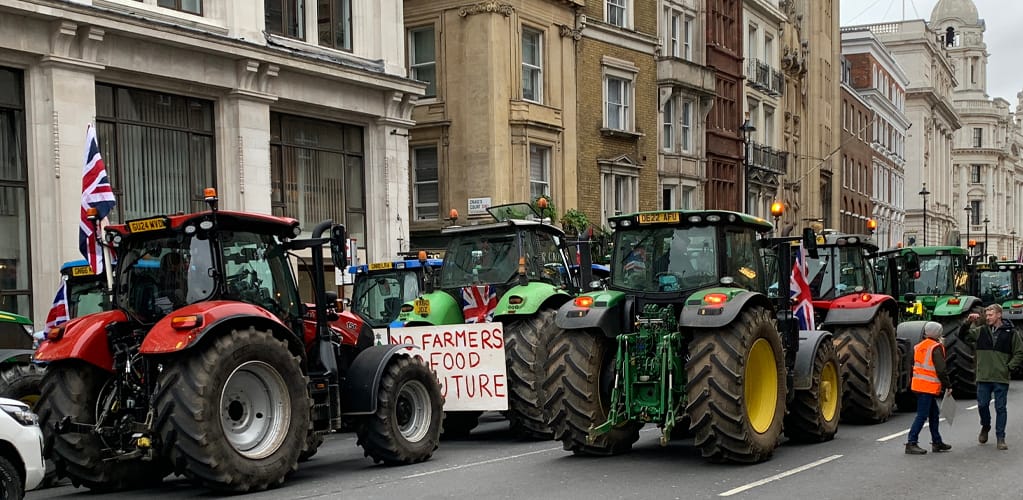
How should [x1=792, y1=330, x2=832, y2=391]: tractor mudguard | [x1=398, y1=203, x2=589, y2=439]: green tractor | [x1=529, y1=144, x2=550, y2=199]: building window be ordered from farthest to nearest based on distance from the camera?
1. [x1=529, y1=144, x2=550, y2=199]: building window
2. [x1=398, y1=203, x2=589, y2=439]: green tractor
3. [x1=792, y1=330, x2=832, y2=391]: tractor mudguard

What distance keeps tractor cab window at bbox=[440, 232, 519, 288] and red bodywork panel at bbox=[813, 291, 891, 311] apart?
4.53m

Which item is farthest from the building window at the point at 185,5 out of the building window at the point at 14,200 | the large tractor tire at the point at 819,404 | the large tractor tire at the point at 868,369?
the large tractor tire at the point at 819,404

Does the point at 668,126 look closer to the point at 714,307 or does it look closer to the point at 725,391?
the point at 714,307

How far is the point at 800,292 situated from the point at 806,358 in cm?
158

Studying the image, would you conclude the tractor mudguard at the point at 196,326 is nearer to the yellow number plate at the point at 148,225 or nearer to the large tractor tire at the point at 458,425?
the yellow number plate at the point at 148,225

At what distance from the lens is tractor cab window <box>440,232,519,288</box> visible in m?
15.5

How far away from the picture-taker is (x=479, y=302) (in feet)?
50.4

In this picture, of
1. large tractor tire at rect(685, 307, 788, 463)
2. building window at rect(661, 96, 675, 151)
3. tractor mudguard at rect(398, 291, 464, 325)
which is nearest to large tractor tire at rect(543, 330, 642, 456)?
large tractor tire at rect(685, 307, 788, 463)

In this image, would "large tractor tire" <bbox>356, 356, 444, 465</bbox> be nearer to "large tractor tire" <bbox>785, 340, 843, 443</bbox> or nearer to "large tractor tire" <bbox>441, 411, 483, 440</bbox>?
"large tractor tire" <bbox>441, 411, 483, 440</bbox>

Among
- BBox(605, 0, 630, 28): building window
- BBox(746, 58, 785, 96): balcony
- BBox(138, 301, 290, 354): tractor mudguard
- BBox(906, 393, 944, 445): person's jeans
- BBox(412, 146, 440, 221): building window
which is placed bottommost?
BBox(906, 393, 944, 445): person's jeans

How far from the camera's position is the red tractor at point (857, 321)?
15.3 m

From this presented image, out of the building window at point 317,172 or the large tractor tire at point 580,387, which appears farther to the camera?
the building window at point 317,172

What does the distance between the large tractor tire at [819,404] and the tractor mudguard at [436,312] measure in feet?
15.0

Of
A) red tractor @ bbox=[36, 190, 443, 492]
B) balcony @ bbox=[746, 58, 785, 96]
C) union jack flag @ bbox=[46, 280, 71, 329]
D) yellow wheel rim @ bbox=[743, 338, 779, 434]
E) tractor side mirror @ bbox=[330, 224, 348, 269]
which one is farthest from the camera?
balcony @ bbox=[746, 58, 785, 96]
